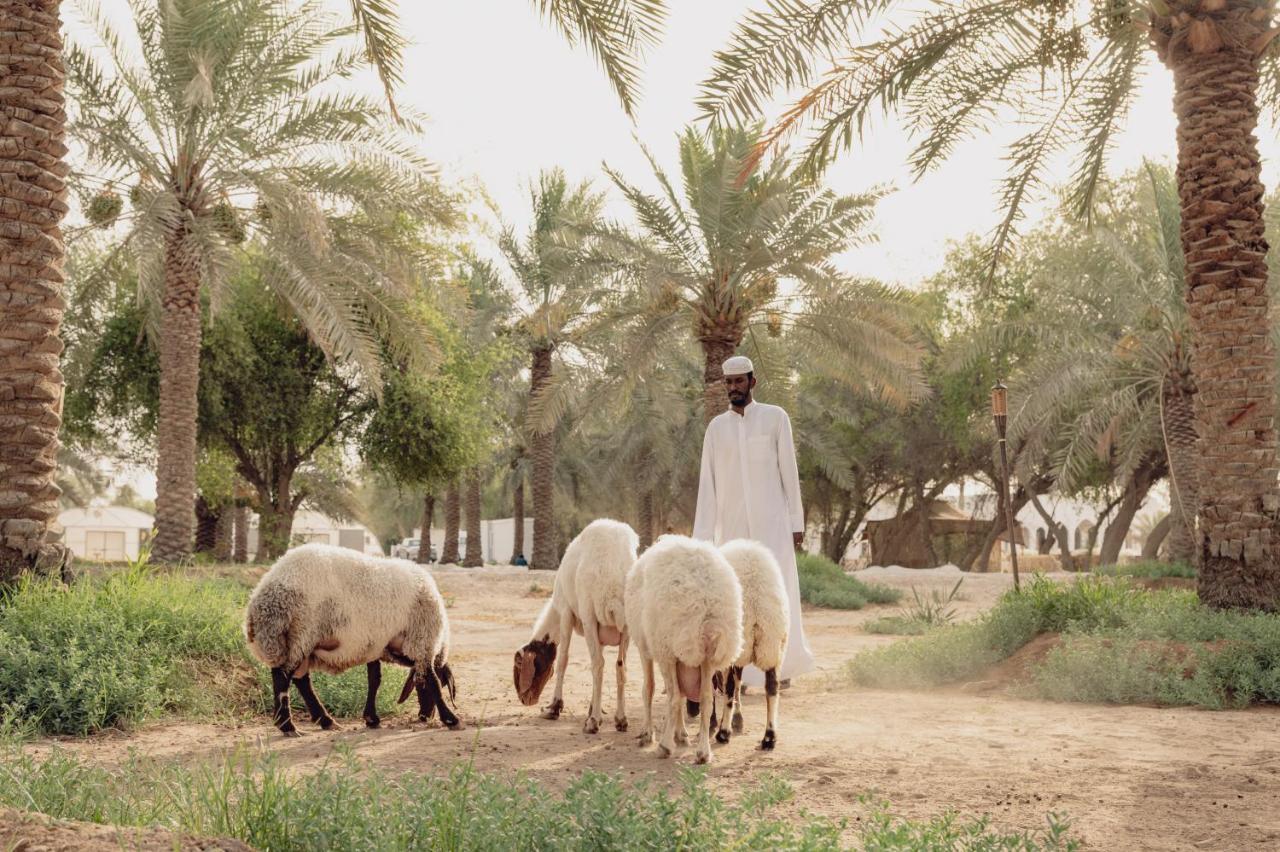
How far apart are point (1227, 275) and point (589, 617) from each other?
23.4ft

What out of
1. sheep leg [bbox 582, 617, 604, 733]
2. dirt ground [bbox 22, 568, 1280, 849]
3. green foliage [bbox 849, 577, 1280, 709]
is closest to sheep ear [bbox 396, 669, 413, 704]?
dirt ground [bbox 22, 568, 1280, 849]

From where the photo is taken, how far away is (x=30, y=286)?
28.0 feet

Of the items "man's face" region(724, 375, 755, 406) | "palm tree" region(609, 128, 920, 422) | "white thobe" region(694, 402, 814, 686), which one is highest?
"palm tree" region(609, 128, 920, 422)

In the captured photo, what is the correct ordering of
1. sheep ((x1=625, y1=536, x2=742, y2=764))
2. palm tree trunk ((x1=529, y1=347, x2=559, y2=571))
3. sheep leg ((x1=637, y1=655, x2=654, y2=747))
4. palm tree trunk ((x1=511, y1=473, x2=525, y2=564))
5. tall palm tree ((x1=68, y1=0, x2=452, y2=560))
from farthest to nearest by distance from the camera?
palm tree trunk ((x1=511, y1=473, x2=525, y2=564))
palm tree trunk ((x1=529, y1=347, x2=559, y2=571))
tall palm tree ((x1=68, y1=0, x2=452, y2=560))
sheep leg ((x1=637, y1=655, x2=654, y2=747))
sheep ((x1=625, y1=536, x2=742, y2=764))

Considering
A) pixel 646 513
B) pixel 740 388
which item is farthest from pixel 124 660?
pixel 646 513

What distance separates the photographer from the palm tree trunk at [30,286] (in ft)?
27.2

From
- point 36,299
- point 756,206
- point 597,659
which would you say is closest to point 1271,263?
point 756,206

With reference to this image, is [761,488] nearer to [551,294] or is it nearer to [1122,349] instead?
[1122,349]

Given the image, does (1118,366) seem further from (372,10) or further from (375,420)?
(372,10)

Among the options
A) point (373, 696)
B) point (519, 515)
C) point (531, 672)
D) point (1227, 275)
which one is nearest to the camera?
point (373, 696)

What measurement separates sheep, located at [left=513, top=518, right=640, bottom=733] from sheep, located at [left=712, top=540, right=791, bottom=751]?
768 millimetres

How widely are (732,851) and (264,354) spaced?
24.5 metres

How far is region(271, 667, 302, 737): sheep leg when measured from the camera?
6535 millimetres

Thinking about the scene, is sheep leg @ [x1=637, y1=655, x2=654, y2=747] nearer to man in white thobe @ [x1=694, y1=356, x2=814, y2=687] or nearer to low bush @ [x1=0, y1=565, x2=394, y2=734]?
man in white thobe @ [x1=694, y1=356, x2=814, y2=687]
